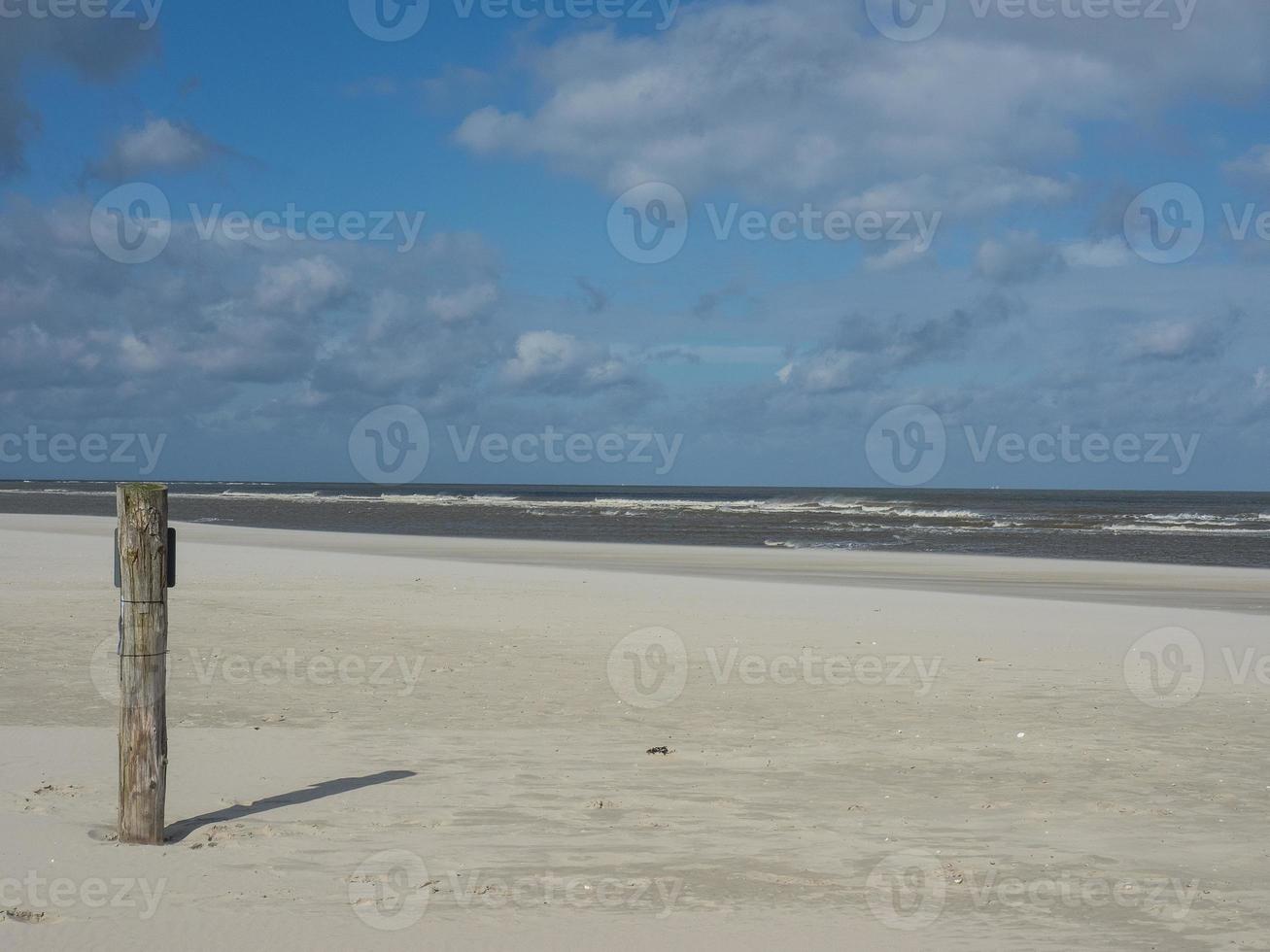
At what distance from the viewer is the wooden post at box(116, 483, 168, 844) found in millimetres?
6320

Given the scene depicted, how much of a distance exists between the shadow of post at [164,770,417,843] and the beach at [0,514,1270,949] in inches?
1.1

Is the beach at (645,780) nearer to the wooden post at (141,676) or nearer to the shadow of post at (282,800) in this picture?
the shadow of post at (282,800)

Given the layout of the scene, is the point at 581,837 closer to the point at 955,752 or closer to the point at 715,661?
the point at 955,752

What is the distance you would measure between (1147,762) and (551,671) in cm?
607

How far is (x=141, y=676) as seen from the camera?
633cm

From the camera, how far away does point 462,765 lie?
835cm

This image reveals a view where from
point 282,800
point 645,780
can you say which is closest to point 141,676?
point 282,800

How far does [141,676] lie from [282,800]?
150 centimetres

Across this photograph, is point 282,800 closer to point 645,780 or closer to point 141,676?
point 141,676

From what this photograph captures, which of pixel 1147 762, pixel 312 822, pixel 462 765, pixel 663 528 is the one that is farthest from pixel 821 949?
pixel 663 528

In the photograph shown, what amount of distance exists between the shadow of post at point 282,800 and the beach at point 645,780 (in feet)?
0.09

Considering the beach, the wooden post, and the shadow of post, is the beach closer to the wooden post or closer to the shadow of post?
the shadow of post

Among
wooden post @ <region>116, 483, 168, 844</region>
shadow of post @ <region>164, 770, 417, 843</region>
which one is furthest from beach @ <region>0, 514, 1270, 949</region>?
wooden post @ <region>116, 483, 168, 844</region>

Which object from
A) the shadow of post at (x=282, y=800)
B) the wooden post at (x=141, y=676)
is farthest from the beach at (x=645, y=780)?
the wooden post at (x=141, y=676)
